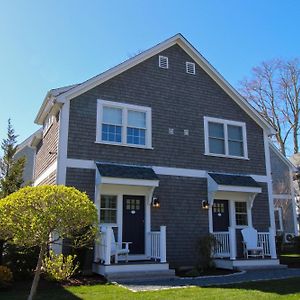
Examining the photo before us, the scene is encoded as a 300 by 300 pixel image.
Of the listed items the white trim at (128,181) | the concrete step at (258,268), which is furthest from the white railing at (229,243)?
the white trim at (128,181)

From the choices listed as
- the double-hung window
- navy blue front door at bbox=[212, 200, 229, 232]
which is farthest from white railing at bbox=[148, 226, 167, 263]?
navy blue front door at bbox=[212, 200, 229, 232]

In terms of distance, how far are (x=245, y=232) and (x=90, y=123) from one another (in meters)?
7.05

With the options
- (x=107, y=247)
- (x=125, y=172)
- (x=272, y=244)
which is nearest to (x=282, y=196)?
(x=272, y=244)

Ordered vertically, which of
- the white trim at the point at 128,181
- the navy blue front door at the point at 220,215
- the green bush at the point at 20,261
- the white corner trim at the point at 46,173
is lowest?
the green bush at the point at 20,261

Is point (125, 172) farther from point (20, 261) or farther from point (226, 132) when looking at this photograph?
point (226, 132)

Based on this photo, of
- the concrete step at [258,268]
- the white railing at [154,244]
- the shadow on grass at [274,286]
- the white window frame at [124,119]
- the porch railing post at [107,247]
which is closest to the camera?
the shadow on grass at [274,286]

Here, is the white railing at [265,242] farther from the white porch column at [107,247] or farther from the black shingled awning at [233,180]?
the white porch column at [107,247]

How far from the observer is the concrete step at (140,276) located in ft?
36.4

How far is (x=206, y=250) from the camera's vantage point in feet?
44.9

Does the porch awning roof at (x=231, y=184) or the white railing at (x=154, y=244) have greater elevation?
the porch awning roof at (x=231, y=184)

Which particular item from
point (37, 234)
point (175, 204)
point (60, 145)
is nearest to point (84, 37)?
point (60, 145)

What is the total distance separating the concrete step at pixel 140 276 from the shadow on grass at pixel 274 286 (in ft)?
7.83

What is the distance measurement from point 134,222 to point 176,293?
16.2 feet

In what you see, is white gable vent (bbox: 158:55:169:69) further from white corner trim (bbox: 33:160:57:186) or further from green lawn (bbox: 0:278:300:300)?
green lawn (bbox: 0:278:300:300)
